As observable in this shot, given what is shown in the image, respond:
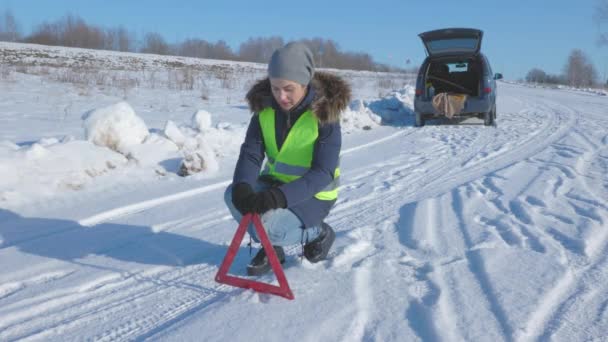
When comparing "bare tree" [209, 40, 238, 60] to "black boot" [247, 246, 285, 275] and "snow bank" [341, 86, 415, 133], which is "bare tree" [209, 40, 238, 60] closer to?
"snow bank" [341, 86, 415, 133]

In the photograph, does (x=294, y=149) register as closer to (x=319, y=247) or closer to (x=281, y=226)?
(x=281, y=226)

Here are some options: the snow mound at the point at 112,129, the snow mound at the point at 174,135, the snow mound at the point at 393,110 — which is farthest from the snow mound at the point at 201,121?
the snow mound at the point at 393,110

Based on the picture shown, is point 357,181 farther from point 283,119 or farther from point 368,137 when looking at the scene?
point 368,137

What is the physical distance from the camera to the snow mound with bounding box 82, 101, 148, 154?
5191mm

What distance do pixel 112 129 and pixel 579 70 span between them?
60.0 meters

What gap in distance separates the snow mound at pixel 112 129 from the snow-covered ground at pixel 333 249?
1.2 inches

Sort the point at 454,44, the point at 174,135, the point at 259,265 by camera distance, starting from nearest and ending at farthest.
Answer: the point at 259,265 < the point at 174,135 < the point at 454,44

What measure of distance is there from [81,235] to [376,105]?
29.5ft

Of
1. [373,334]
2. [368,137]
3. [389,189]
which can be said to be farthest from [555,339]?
[368,137]

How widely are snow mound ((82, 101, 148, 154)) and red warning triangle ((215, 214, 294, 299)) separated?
318cm

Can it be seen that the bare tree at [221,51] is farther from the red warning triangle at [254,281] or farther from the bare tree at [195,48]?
the red warning triangle at [254,281]

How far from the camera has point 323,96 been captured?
254 centimetres

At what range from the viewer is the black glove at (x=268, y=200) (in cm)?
227

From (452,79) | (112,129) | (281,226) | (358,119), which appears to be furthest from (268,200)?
(452,79)
